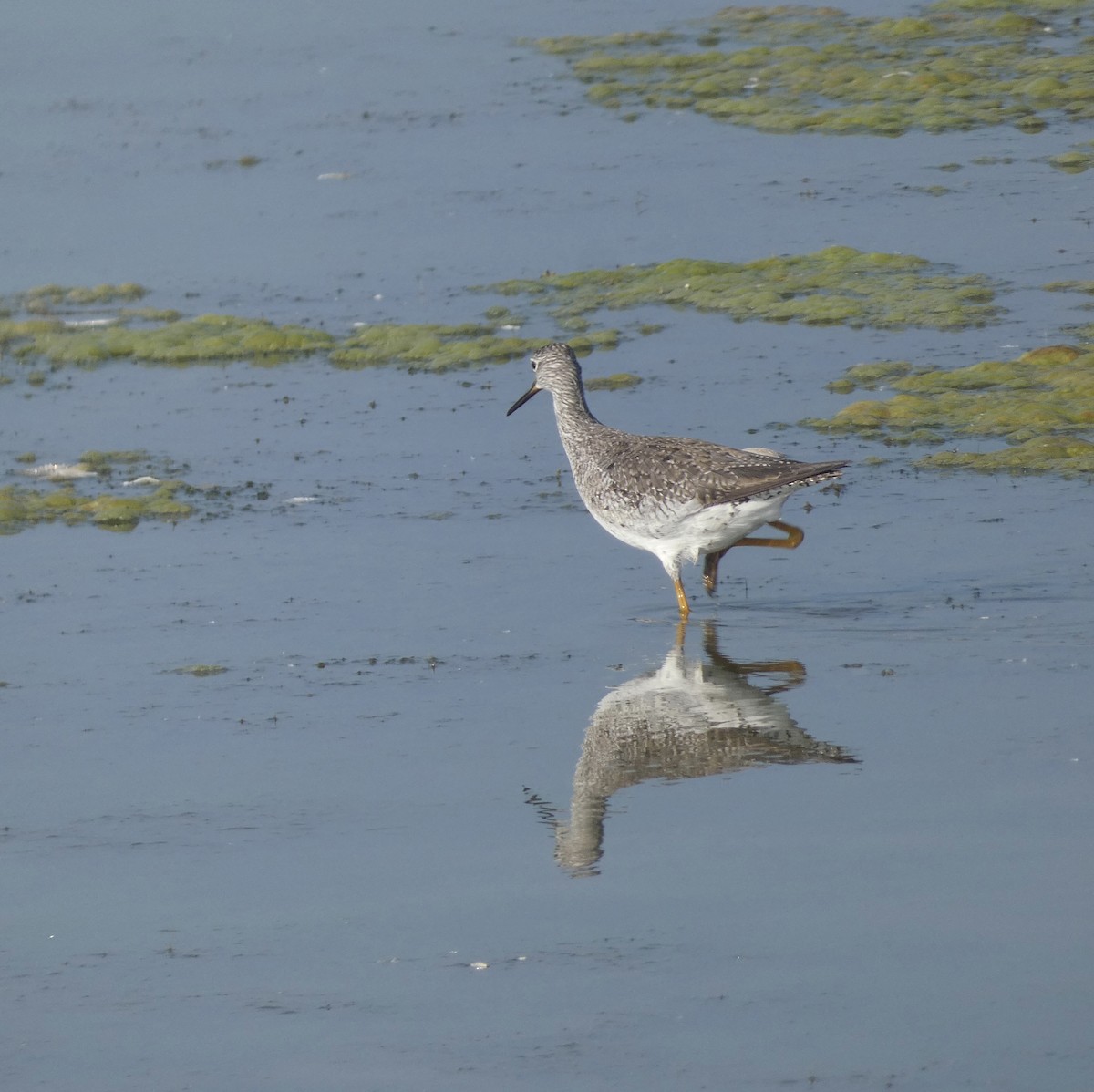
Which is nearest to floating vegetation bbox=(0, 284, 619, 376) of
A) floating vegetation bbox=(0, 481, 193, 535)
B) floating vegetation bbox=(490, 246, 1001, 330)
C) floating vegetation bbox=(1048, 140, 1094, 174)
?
floating vegetation bbox=(490, 246, 1001, 330)

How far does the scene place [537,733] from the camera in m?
9.00

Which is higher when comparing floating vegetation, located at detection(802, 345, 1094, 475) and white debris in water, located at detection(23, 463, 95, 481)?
floating vegetation, located at detection(802, 345, 1094, 475)

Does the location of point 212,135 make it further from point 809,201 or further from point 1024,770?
point 1024,770

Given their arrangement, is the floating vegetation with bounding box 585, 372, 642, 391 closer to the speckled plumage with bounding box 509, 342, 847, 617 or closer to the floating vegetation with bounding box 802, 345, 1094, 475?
the floating vegetation with bounding box 802, 345, 1094, 475

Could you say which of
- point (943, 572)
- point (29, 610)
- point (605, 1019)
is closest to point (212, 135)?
point (29, 610)

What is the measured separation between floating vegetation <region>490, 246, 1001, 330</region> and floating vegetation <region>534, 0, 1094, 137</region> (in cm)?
528

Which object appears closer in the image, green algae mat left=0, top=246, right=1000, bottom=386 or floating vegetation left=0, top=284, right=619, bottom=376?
green algae mat left=0, top=246, right=1000, bottom=386

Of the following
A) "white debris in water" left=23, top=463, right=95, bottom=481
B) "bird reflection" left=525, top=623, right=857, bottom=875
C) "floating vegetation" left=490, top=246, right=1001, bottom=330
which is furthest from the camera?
"floating vegetation" left=490, top=246, right=1001, bottom=330

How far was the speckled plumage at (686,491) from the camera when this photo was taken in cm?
1045

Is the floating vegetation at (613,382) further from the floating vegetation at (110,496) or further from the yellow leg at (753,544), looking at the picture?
the yellow leg at (753,544)

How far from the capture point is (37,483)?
13922mm

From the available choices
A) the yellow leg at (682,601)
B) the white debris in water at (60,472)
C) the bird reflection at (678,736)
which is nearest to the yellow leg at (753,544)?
the yellow leg at (682,601)

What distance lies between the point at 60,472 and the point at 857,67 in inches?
535

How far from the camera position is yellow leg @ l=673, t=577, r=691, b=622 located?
10.7 metres
